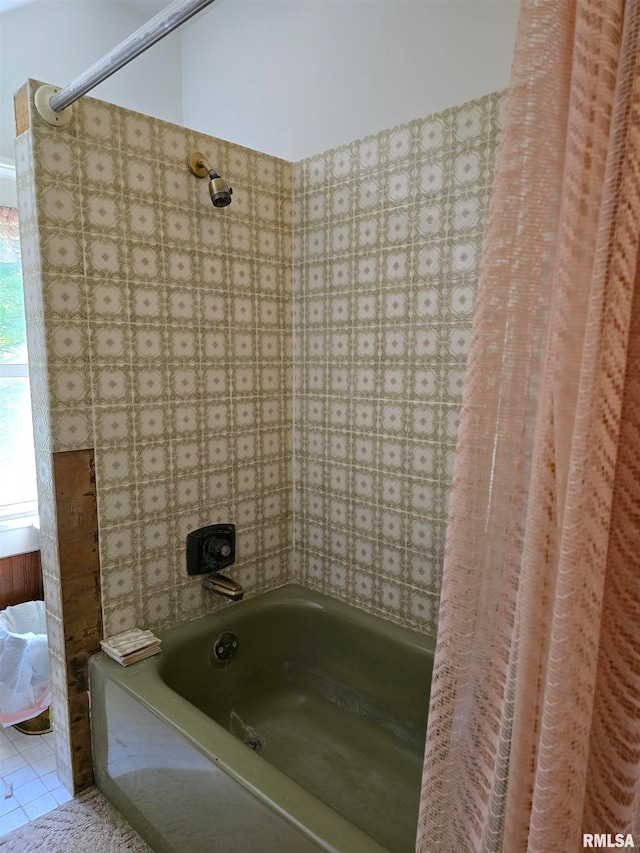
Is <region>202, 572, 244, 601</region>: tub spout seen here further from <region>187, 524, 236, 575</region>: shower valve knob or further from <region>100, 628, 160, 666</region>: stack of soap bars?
<region>100, 628, 160, 666</region>: stack of soap bars

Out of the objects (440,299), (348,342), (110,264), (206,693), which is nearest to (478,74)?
(440,299)

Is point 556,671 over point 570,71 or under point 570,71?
under

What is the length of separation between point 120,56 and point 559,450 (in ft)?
4.06

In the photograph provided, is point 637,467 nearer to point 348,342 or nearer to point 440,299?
point 440,299

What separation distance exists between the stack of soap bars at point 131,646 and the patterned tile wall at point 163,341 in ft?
0.16

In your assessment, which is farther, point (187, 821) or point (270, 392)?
point (270, 392)

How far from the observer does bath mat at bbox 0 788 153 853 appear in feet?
4.73

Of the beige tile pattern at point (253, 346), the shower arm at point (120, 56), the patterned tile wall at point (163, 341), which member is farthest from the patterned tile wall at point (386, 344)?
the shower arm at point (120, 56)

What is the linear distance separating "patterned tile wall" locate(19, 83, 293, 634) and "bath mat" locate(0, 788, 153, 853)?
524mm

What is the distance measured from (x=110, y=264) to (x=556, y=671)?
151cm

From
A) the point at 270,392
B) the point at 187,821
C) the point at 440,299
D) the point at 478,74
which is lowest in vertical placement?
the point at 187,821

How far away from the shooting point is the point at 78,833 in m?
1.49

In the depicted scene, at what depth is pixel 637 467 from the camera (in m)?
0.54

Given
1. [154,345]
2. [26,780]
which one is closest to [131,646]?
[26,780]
